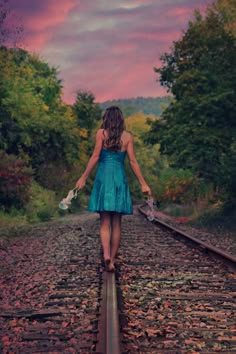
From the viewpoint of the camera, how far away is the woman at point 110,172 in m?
7.25

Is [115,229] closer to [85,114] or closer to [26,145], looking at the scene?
[26,145]

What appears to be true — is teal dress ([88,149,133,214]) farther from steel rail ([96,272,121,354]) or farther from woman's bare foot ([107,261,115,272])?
steel rail ([96,272,121,354])

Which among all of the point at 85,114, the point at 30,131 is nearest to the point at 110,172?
the point at 30,131

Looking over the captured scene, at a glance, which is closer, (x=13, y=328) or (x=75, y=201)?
(x=13, y=328)

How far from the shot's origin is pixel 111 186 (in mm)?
7434

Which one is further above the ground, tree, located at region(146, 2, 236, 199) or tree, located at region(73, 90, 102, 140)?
tree, located at region(73, 90, 102, 140)

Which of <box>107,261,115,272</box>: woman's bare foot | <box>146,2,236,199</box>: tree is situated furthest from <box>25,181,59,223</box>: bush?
<box>107,261,115,272</box>: woman's bare foot

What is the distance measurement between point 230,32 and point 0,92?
11.8 m

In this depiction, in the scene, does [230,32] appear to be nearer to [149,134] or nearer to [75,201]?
[149,134]

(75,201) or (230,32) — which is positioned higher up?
(230,32)

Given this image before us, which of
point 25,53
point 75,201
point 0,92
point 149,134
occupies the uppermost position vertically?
point 25,53

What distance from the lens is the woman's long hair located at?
7.21 metres

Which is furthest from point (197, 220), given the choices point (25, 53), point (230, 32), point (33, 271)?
point (25, 53)

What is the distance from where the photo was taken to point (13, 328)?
5.06 metres
